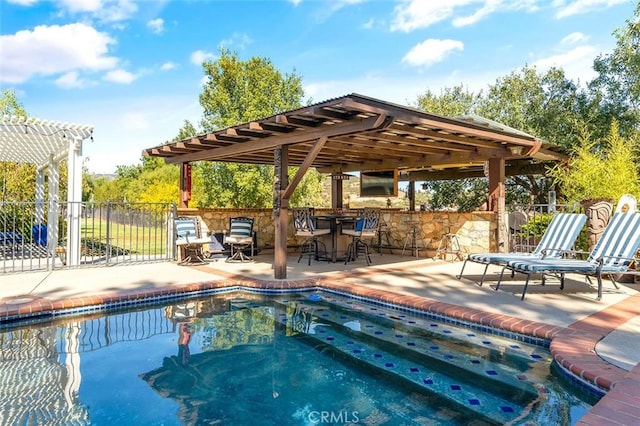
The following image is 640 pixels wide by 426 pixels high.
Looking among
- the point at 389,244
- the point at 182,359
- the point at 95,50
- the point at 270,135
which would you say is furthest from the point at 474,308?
the point at 95,50

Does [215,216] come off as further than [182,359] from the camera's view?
Yes

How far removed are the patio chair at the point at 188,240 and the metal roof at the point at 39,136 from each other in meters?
2.79

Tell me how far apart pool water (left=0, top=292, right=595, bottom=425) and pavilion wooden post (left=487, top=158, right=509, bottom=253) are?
17.4 feet

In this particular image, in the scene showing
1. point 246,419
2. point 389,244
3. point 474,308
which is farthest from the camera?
point 389,244

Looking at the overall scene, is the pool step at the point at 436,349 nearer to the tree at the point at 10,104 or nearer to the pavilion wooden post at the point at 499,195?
the pavilion wooden post at the point at 499,195

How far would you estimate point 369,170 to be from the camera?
43.1ft

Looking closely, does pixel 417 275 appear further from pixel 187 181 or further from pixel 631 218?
pixel 187 181

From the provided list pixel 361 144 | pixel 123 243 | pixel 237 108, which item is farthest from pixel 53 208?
pixel 237 108

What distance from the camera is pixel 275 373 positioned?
3777 millimetres

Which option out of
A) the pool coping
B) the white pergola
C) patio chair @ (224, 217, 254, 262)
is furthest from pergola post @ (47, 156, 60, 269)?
the pool coping

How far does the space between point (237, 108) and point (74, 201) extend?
1240 cm

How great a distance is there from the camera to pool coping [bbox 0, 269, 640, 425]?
2.61 metres

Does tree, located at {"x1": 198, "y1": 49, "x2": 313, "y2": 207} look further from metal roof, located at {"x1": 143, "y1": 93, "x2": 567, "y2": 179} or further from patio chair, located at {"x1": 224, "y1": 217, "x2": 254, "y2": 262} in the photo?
patio chair, located at {"x1": 224, "y1": 217, "x2": 254, "y2": 262}

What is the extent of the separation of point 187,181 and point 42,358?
7.52 m
